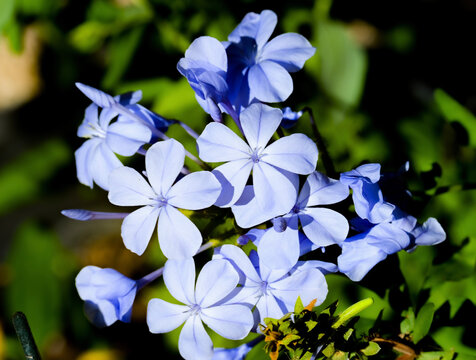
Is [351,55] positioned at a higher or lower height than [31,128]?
higher

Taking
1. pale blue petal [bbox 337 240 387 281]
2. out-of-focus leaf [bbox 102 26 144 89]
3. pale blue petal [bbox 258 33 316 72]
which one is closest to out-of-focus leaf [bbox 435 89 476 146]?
pale blue petal [bbox 258 33 316 72]

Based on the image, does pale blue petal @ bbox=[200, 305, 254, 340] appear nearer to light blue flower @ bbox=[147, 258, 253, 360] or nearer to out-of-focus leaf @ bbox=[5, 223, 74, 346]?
light blue flower @ bbox=[147, 258, 253, 360]

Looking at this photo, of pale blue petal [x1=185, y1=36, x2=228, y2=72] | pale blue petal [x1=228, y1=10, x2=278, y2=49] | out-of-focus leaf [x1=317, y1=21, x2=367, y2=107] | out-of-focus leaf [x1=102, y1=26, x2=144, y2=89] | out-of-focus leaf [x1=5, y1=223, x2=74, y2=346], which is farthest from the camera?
out-of-focus leaf [x1=5, y1=223, x2=74, y2=346]

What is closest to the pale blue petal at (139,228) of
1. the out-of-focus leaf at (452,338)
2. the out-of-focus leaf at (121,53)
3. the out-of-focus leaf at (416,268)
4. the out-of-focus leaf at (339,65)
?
the out-of-focus leaf at (416,268)

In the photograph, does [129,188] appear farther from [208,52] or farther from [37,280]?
[37,280]

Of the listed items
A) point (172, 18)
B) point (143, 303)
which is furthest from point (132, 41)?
point (143, 303)

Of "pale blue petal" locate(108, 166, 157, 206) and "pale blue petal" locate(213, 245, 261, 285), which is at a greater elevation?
"pale blue petal" locate(108, 166, 157, 206)

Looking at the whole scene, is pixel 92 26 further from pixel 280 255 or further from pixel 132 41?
pixel 280 255

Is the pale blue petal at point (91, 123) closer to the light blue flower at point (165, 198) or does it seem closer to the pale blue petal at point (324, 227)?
the light blue flower at point (165, 198)
